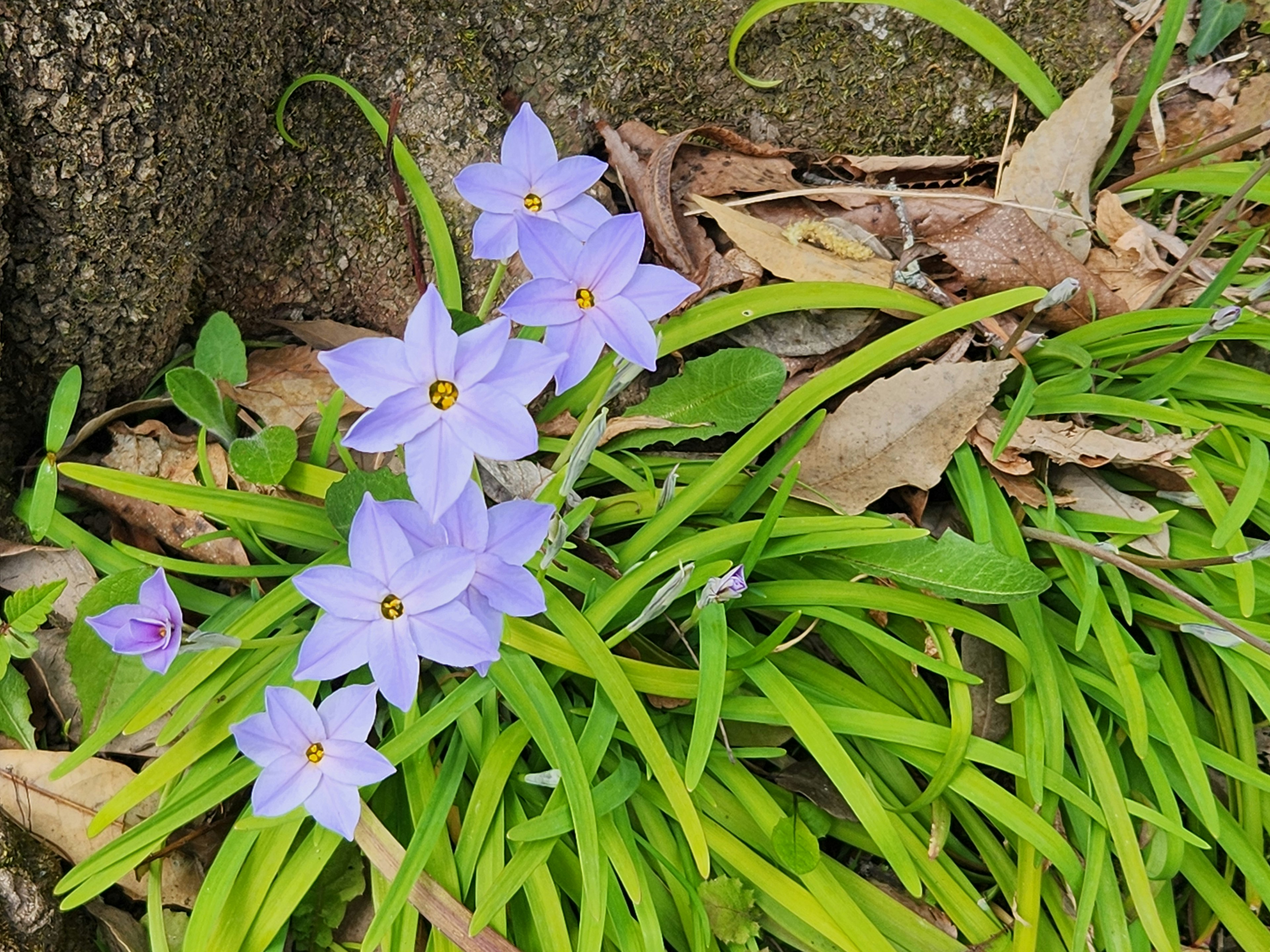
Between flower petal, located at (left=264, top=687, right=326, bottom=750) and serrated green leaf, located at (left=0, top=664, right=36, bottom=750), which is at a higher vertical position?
flower petal, located at (left=264, top=687, right=326, bottom=750)

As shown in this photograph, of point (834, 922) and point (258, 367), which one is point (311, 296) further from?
point (834, 922)

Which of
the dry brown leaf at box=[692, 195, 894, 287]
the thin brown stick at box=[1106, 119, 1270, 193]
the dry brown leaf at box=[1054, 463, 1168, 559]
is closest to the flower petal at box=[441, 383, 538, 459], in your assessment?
the dry brown leaf at box=[692, 195, 894, 287]

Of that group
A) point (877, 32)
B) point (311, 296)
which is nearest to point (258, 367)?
point (311, 296)

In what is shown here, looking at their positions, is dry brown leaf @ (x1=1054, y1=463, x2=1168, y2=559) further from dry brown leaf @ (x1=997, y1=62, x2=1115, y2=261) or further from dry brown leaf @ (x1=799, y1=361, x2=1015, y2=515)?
dry brown leaf @ (x1=997, y1=62, x2=1115, y2=261)

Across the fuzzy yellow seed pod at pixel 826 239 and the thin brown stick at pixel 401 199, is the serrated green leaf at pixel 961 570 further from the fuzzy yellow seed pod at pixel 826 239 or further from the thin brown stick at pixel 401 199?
the thin brown stick at pixel 401 199

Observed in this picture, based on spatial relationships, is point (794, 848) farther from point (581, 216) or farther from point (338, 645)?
point (581, 216)

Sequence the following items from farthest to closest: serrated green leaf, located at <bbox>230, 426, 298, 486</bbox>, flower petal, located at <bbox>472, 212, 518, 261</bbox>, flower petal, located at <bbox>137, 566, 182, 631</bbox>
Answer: serrated green leaf, located at <bbox>230, 426, 298, 486</bbox> → flower petal, located at <bbox>472, 212, 518, 261</bbox> → flower petal, located at <bbox>137, 566, 182, 631</bbox>
